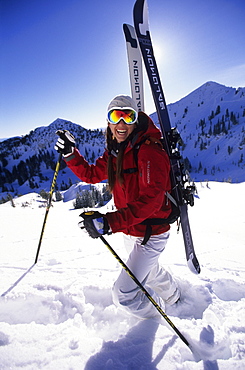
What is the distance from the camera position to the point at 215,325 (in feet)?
7.93

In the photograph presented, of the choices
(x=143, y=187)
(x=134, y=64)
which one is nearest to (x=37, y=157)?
(x=134, y=64)

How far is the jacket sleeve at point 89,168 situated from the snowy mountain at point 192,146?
263 ft

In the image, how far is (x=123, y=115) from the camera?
252cm

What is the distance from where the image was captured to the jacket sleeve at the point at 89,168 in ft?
10.5

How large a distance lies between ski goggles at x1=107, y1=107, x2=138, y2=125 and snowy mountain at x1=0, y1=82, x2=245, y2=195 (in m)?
81.1

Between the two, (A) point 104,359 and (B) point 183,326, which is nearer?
(A) point 104,359

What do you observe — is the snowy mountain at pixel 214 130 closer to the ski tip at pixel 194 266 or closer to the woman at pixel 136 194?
the ski tip at pixel 194 266

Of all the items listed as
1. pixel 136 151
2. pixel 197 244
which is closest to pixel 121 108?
pixel 136 151

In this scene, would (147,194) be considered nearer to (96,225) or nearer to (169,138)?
(96,225)

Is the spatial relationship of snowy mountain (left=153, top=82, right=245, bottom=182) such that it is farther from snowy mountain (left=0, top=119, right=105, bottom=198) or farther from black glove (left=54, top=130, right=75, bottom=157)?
black glove (left=54, top=130, right=75, bottom=157)

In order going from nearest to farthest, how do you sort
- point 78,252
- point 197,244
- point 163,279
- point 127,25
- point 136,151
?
point 136,151 → point 163,279 → point 78,252 → point 197,244 → point 127,25

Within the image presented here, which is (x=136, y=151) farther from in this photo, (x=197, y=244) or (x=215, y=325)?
(x=197, y=244)

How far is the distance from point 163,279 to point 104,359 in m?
1.45

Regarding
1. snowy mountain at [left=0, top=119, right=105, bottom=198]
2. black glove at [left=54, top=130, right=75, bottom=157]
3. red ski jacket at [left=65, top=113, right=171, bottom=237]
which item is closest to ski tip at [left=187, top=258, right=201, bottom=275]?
red ski jacket at [left=65, top=113, right=171, bottom=237]
